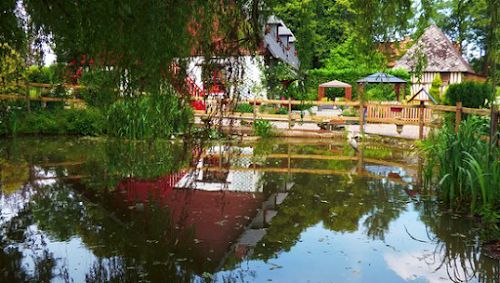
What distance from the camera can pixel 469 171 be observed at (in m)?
5.68

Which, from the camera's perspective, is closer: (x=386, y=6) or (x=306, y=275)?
(x=386, y=6)

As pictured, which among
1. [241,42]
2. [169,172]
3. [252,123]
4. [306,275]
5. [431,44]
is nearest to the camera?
[241,42]

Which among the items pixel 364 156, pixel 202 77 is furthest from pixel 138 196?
pixel 364 156

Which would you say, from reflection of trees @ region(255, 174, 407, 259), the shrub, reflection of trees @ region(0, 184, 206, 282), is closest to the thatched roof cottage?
the shrub

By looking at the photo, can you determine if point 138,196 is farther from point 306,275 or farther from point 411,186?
point 411,186

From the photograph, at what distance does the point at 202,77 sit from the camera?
3.05 meters

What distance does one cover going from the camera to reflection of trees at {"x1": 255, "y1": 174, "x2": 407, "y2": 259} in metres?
5.17

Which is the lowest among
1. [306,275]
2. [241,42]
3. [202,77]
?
[306,275]

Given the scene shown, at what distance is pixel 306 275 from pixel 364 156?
762 cm

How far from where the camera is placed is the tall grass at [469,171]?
527 cm

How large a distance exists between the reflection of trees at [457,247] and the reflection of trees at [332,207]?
49 cm

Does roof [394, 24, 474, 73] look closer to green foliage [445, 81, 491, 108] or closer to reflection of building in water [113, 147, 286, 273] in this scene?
green foliage [445, 81, 491, 108]

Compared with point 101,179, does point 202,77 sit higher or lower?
higher

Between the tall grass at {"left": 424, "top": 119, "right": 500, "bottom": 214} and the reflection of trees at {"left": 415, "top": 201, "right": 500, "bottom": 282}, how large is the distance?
28 centimetres
